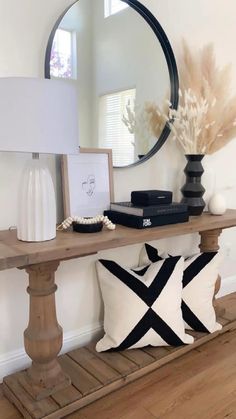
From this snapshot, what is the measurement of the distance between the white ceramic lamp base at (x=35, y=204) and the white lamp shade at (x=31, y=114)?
154 mm

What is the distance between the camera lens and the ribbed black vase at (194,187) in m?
1.96

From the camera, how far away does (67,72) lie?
1.60 m

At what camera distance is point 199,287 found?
77.4 inches

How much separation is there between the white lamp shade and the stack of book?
1.79 feet

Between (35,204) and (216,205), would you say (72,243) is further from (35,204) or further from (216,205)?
(216,205)

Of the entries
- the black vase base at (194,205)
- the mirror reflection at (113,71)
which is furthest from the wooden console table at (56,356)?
the mirror reflection at (113,71)

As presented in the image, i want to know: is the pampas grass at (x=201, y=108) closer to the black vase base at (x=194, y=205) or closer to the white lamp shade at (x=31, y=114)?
the black vase base at (x=194, y=205)

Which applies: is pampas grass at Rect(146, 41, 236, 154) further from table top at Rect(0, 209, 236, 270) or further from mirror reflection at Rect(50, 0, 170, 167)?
table top at Rect(0, 209, 236, 270)

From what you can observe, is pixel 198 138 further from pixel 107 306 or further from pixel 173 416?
pixel 173 416

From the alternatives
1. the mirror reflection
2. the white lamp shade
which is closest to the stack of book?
the mirror reflection

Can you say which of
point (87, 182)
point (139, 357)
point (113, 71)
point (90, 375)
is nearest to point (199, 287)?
point (139, 357)

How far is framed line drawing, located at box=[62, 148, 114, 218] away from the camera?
1.63 metres

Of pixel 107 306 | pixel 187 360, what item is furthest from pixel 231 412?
pixel 107 306

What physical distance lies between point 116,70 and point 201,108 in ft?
1.68
